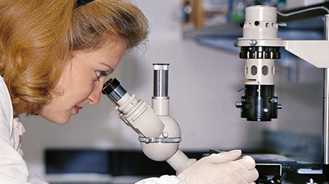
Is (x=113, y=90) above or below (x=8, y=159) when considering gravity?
above

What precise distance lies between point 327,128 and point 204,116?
1.32 m

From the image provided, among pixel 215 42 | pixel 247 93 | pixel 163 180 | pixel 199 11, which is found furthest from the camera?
pixel 215 42

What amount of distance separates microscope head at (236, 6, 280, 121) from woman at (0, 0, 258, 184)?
9 centimetres

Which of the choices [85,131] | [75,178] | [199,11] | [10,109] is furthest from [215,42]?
[10,109]

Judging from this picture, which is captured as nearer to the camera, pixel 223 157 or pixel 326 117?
pixel 223 157

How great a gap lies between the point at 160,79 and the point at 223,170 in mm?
200

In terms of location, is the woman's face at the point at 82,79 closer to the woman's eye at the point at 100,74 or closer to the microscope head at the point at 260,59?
the woman's eye at the point at 100,74

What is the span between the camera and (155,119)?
1.09 metres

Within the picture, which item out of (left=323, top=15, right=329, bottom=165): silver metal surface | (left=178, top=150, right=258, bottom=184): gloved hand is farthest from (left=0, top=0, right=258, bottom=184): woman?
(left=323, top=15, right=329, bottom=165): silver metal surface

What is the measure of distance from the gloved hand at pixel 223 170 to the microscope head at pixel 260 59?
9 cm

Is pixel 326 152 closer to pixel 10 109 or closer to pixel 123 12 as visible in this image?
pixel 123 12

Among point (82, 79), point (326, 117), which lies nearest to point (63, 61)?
point (82, 79)

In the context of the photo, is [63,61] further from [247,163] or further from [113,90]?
[247,163]

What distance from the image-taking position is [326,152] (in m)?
1.17
